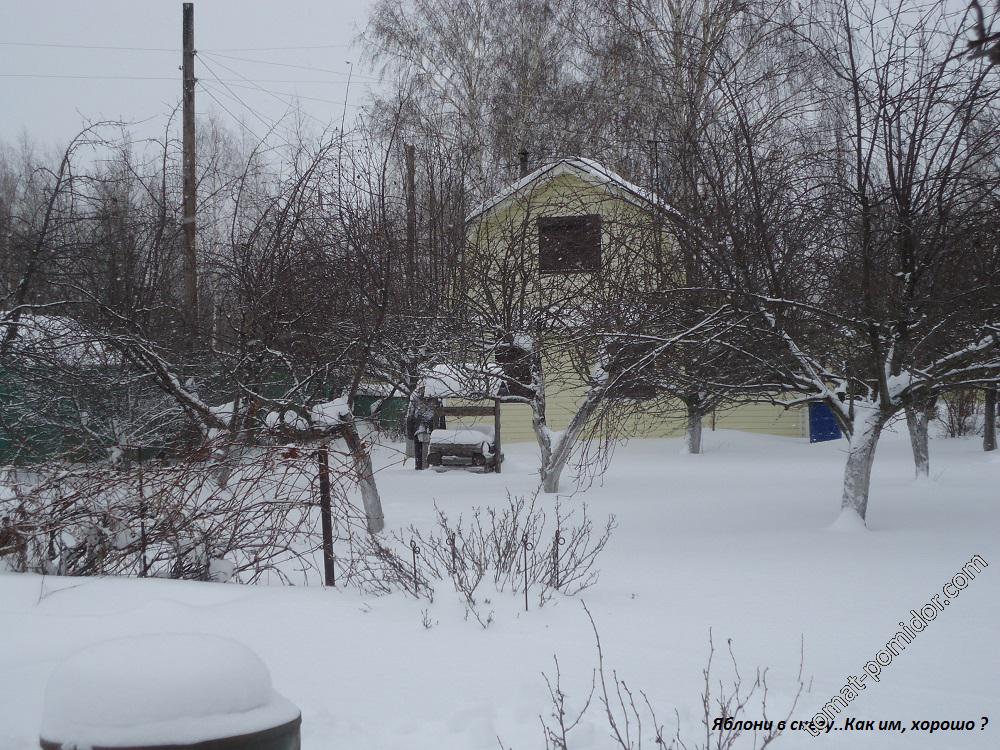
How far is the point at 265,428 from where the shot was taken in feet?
24.4

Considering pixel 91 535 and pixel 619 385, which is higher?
pixel 619 385

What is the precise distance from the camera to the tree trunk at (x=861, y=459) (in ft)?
26.2

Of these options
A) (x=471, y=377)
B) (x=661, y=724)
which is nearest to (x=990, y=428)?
(x=471, y=377)

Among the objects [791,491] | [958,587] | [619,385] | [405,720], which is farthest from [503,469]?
[405,720]

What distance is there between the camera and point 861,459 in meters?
8.00

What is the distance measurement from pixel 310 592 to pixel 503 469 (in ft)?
31.8

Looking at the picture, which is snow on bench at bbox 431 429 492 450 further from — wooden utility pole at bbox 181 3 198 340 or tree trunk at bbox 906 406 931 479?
tree trunk at bbox 906 406 931 479

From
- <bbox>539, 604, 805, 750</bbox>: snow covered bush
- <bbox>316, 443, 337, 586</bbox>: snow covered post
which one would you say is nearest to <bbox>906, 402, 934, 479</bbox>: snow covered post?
<bbox>316, 443, 337, 586</bbox>: snow covered post

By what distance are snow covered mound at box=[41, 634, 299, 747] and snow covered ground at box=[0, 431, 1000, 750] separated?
1262 millimetres

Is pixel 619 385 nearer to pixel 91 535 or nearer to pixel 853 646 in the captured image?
pixel 853 646

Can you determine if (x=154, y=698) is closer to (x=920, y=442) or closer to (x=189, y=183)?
(x=189, y=183)

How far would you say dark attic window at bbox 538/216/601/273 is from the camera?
42.2 feet

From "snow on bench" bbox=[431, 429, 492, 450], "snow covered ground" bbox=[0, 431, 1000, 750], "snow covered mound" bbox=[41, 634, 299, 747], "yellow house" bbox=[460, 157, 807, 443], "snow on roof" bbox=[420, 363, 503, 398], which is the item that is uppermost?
"yellow house" bbox=[460, 157, 807, 443]

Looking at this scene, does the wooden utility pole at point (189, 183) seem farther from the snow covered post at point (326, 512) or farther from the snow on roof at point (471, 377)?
the snow covered post at point (326, 512)
